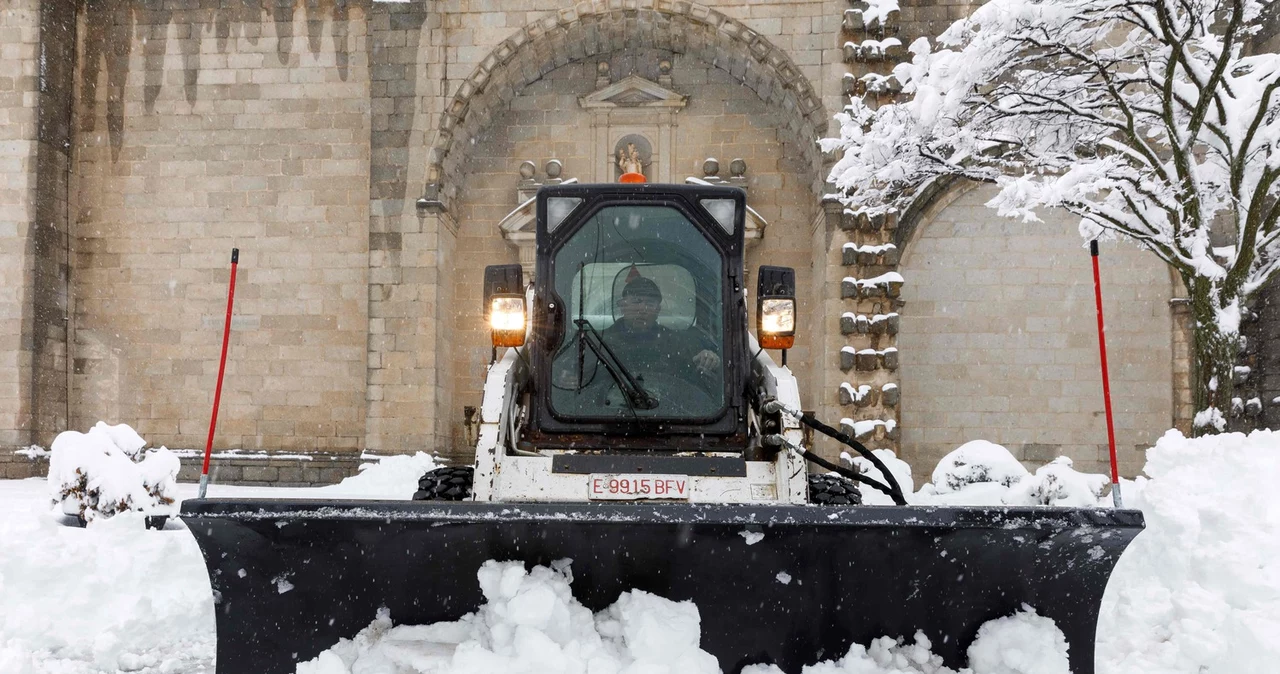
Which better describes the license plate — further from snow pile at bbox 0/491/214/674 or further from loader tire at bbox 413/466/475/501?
snow pile at bbox 0/491/214/674

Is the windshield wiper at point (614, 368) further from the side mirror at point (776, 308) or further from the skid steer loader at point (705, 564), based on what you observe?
the skid steer loader at point (705, 564)

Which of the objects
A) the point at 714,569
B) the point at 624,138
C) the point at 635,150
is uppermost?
the point at 624,138

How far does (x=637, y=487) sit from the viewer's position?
3742 mm

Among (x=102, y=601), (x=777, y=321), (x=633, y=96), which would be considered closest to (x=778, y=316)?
(x=777, y=321)

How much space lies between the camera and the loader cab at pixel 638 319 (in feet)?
13.5

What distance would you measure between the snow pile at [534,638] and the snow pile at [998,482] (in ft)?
17.4

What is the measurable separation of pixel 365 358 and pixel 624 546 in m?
9.41

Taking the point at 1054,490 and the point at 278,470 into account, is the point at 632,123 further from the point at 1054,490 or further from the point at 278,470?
the point at 1054,490

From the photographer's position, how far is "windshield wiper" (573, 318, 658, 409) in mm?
4062

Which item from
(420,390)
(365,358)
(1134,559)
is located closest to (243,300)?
(365,358)

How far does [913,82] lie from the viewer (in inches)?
320

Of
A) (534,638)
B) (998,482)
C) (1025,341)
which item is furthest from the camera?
(1025,341)

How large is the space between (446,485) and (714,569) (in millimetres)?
1963

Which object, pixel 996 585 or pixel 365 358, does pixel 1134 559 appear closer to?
pixel 996 585
